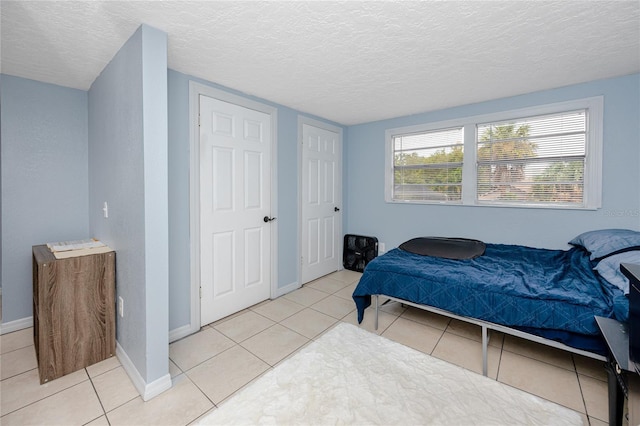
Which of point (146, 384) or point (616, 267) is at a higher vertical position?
point (616, 267)

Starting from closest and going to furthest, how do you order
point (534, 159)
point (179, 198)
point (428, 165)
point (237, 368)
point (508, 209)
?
point (237, 368), point (179, 198), point (534, 159), point (508, 209), point (428, 165)

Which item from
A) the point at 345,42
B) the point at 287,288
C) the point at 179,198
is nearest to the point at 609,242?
the point at 345,42

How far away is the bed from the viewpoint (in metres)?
1.61

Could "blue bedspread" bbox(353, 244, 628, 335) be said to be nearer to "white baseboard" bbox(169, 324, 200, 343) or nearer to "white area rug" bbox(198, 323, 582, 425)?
"white area rug" bbox(198, 323, 582, 425)

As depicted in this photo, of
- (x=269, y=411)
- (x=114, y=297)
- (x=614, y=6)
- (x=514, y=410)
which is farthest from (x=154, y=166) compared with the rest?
(x=614, y=6)

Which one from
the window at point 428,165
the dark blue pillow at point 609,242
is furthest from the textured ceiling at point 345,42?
the dark blue pillow at point 609,242

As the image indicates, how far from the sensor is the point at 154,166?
166 cm

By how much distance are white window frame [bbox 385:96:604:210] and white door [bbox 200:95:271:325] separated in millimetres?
1855

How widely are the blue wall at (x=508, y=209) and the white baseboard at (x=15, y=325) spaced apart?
3.82 meters

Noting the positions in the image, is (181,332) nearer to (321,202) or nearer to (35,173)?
(35,173)

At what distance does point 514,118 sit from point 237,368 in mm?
3645

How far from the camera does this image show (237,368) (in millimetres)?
1923

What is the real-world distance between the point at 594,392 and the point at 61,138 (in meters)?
4.73

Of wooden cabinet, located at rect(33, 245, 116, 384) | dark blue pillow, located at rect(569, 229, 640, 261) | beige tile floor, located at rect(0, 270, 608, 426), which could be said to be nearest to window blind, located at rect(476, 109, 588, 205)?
dark blue pillow, located at rect(569, 229, 640, 261)
